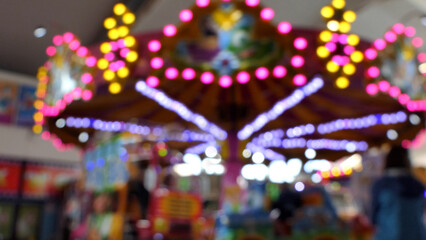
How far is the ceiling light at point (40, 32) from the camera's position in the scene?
7680mm

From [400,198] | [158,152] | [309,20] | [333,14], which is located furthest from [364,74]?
[309,20]

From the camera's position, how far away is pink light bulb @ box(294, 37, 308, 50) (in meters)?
3.78

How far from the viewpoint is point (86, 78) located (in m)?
4.36

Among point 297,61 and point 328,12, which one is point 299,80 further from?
point 328,12

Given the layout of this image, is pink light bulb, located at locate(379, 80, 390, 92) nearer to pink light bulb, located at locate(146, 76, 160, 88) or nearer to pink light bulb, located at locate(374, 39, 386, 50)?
pink light bulb, located at locate(374, 39, 386, 50)

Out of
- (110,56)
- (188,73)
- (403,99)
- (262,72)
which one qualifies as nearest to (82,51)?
(110,56)

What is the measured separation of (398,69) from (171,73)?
7.18 ft

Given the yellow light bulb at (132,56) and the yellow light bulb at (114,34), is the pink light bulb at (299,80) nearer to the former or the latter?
the yellow light bulb at (132,56)

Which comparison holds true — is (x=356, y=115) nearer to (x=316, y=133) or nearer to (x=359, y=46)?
(x=316, y=133)

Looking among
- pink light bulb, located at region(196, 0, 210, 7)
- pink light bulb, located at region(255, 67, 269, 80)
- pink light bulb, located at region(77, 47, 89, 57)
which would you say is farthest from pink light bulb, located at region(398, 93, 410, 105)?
pink light bulb, located at region(77, 47, 89, 57)

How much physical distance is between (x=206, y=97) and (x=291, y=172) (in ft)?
11.9

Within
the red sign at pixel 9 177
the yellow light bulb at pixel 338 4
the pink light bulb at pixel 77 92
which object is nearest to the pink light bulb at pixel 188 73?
the pink light bulb at pixel 77 92

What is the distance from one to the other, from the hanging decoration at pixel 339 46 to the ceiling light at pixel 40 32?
5.63 metres

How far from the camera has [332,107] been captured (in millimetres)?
5434
